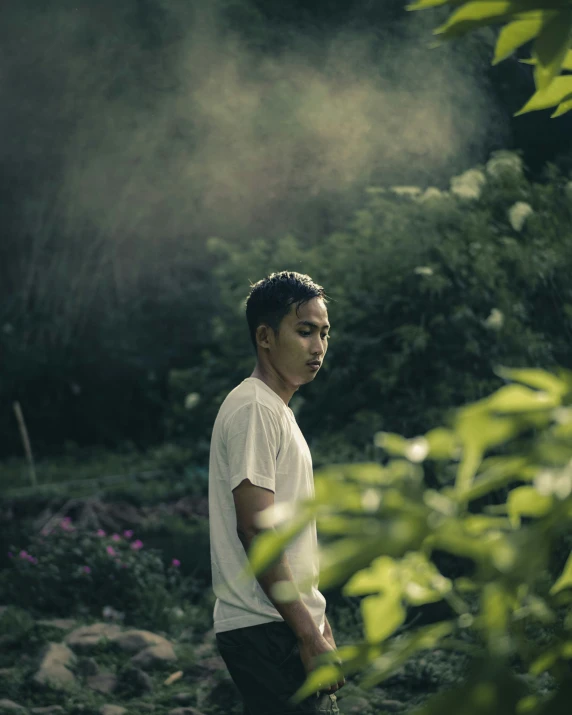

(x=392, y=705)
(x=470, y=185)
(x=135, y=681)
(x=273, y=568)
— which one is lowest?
(x=392, y=705)

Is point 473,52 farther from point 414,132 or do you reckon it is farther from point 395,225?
point 395,225

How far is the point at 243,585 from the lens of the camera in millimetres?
2148

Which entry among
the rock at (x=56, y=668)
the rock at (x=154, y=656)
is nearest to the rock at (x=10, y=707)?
the rock at (x=56, y=668)

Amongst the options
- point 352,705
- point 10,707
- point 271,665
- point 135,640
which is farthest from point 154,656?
point 271,665

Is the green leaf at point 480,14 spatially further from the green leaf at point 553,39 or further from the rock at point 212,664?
the rock at point 212,664

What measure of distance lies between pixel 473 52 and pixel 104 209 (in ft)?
20.6

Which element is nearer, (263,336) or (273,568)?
(273,568)

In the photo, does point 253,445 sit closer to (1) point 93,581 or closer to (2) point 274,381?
(2) point 274,381

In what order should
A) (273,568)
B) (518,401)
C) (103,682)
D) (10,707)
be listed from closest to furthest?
(518,401), (273,568), (10,707), (103,682)

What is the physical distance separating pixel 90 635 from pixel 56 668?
1.49ft

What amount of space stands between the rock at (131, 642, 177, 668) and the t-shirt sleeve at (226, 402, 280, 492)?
3.08 metres

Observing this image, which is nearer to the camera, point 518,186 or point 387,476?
point 387,476

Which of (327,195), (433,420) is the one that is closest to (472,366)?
(433,420)

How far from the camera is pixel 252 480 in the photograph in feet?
6.84
